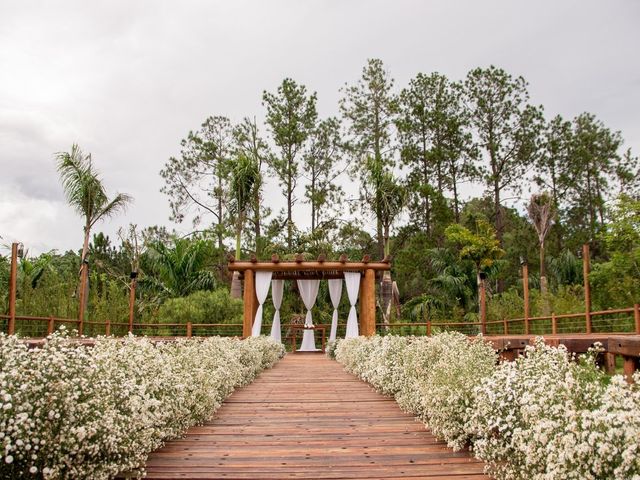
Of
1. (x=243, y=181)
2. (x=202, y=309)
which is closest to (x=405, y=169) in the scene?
(x=243, y=181)

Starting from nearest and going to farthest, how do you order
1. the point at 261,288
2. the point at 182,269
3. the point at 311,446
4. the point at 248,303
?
the point at 311,446
the point at 248,303
the point at 261,288
the point at 182,269

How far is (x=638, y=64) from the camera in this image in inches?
766

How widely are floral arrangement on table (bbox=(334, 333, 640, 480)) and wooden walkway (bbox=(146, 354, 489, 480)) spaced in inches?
9.3

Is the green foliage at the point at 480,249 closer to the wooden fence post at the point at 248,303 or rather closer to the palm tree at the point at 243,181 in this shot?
the palm tree at the point at 243,181

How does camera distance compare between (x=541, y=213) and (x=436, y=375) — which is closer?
(x=436, y=375)

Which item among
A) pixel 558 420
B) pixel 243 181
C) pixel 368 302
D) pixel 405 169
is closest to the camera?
pixel 558 420

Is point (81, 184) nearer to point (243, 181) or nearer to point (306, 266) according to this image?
point (243, 181)

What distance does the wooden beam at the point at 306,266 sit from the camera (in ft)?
45.0

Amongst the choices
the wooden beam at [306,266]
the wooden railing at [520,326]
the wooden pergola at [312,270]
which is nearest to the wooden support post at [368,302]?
the wooden pergola at [312,270]

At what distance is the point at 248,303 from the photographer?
14062 millimetres

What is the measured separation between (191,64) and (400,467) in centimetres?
1315

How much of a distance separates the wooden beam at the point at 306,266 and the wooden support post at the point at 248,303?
0.30 metres

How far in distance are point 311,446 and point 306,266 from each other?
31.7 feet

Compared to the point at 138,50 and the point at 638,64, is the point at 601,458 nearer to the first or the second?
the point at 138,50
